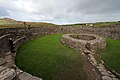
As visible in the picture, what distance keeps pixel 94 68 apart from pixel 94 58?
171cm

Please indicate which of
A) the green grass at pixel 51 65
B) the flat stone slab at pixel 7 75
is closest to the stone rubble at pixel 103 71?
the green grass at pixel 51 65

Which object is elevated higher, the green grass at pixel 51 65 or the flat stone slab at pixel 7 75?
the flat stone slab at pixel 7 75

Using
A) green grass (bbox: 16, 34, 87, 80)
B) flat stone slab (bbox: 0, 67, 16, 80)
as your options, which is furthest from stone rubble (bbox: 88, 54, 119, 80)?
flat stone slab (bbox: 0, 67, 16, 80)

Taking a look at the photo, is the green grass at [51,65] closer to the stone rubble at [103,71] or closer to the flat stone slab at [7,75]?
the stone rubble at [103,71]

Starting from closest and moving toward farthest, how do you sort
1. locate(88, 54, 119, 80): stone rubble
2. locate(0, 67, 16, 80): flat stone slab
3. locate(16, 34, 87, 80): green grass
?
1. locate(0, 67, 16, 80): flat stone slab
2. locate(16, 34, 87, 80): green grass
3. locate(88, 54, 119, 80): stone rubble

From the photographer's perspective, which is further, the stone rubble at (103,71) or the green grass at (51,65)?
the stone rubble at (103,71)

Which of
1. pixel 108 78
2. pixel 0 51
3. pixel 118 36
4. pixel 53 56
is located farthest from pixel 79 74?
pixel 118 36

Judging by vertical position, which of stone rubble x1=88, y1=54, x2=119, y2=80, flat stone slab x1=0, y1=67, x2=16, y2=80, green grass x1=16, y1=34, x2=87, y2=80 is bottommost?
stone rubble x1=88, y1=54, x2=119, y2=80

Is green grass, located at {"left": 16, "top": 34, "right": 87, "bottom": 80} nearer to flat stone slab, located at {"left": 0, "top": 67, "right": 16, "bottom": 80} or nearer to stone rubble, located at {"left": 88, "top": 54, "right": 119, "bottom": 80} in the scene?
stone rubble, located at {"left": 88, "top": 54, "right": 119, "bottom": 80}

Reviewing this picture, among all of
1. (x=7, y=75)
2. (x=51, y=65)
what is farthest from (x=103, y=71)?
(x=7, y=75)

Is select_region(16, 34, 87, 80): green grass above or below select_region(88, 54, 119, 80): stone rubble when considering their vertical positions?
above

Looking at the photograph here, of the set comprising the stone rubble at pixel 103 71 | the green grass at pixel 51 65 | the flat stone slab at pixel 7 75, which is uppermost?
the flat stone slab at pixel 7 75

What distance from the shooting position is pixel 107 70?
383 inches

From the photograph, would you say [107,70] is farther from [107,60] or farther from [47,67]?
[47,67]
